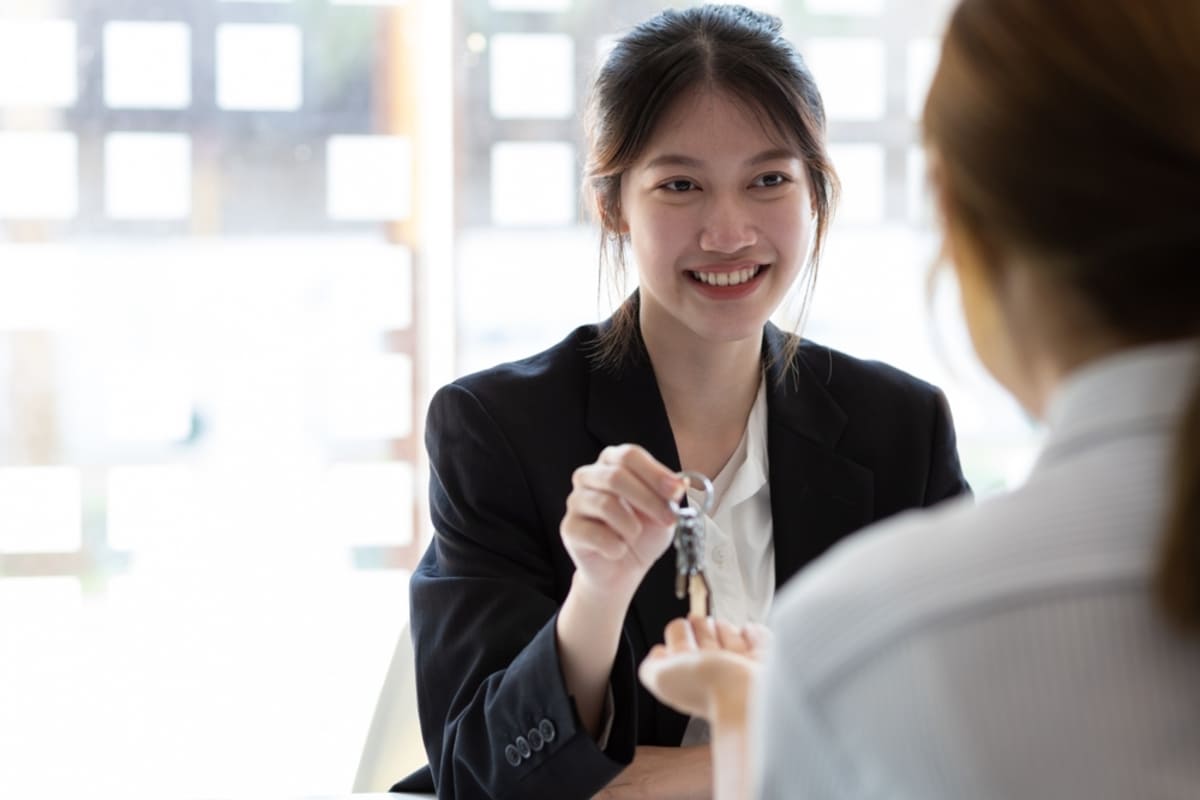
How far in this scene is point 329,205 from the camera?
136 inches

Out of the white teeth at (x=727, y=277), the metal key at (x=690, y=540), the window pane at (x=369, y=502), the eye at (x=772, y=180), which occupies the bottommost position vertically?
the window pane at (x=369, y=502)

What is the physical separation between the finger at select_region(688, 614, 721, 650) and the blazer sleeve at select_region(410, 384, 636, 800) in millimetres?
416

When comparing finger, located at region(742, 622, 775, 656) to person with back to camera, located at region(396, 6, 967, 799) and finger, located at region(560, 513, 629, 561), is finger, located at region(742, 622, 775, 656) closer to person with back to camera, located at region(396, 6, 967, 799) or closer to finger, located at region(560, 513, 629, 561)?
finger, located at region(560, 513, 629, 561)

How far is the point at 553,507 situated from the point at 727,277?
0.37 meters

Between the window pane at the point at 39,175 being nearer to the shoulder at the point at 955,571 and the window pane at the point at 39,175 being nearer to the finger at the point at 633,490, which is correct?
the finger at the point at 633,490

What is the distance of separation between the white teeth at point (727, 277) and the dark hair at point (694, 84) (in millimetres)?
165

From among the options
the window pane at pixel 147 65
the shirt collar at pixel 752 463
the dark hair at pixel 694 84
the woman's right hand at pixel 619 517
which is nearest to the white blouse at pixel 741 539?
the shirt collar at pixel 752 463

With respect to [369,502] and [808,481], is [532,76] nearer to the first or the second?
[369,502]

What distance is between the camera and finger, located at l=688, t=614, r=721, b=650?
1.08 metres

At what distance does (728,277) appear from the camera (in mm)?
1801

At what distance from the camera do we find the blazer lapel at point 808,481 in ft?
5.98

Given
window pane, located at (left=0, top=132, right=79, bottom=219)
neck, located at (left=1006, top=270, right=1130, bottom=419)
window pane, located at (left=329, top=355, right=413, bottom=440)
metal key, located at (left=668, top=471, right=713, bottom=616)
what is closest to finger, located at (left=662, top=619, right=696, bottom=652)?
metal key, located at (left=668, top=471, right=713, bottom=616)

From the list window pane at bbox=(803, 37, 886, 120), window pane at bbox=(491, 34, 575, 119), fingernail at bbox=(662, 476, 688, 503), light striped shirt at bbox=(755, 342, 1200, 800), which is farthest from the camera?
window pane at bbox=(803, 37, 886, 120)

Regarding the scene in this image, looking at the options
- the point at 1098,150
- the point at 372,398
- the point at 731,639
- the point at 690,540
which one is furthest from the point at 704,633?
the point at 372,398
